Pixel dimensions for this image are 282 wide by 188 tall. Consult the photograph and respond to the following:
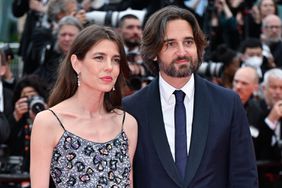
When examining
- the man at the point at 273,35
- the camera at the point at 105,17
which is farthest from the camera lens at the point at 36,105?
the man at the point at 273,35

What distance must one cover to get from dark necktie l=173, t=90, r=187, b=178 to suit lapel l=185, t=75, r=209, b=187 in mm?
45

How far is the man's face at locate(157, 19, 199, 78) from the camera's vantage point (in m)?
4.53

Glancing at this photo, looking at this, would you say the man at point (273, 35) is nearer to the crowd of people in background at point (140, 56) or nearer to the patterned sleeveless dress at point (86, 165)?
the crowd of people in background at point (140, 56)

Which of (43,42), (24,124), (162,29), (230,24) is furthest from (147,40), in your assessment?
(230,24)

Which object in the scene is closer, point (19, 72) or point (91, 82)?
point (91, 82)

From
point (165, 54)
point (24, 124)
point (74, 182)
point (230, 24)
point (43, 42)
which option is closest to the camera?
point (74, 182)

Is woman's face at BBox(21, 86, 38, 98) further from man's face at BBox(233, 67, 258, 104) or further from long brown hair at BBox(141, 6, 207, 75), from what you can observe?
long brown hair at BBox(141, 6, 207, 75)

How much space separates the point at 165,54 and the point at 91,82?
0.48m

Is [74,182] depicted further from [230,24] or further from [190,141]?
[230,24]

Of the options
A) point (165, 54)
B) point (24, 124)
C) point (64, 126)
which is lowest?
point (24, 124)

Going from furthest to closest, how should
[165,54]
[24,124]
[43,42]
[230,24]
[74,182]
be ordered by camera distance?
[230,24] → [43,42] → [24,124] → [165,54] → [74,182]

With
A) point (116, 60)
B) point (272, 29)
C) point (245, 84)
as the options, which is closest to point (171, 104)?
point (116, 60)

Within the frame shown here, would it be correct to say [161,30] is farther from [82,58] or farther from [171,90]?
[82,58]

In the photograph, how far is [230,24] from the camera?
413 inches
